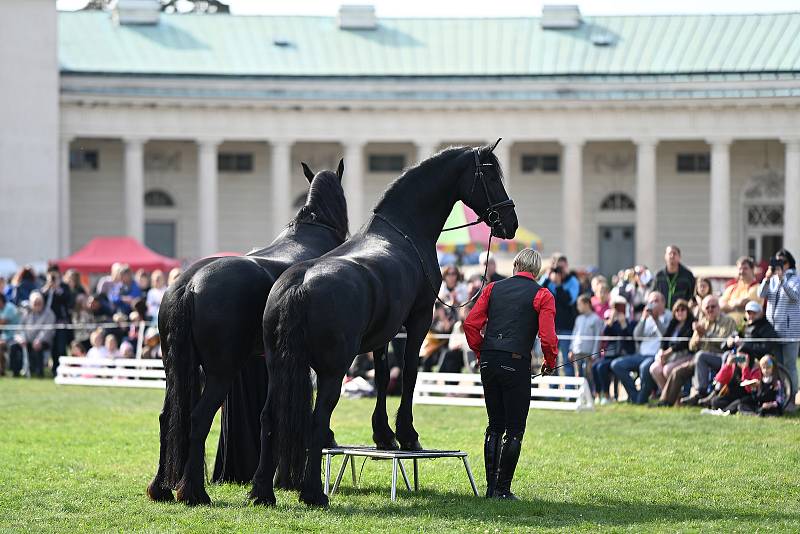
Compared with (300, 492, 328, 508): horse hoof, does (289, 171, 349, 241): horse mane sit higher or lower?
higher

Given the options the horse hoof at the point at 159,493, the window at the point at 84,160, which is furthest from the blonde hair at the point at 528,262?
the window at the point at 84,160

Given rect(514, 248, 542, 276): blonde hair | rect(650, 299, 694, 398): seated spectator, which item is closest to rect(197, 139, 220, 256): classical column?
rect(650, 299, 694, 398): seated spectator

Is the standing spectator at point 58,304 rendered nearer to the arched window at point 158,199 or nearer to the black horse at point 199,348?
the black horse at point 199,348

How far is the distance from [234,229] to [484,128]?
40.7 feet

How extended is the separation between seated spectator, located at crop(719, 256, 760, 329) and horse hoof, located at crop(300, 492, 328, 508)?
11819 millimetres

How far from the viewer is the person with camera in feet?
68.1

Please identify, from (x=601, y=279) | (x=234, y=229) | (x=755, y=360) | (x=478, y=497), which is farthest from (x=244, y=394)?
(x=234, y=229)

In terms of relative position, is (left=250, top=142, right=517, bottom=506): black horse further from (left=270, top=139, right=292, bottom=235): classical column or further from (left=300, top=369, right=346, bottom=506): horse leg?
(left=270, top=139, right=292, bottom=235): classical column

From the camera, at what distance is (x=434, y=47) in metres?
67.1

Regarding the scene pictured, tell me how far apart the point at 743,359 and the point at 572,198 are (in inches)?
1683

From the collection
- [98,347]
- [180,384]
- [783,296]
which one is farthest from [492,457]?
[98,347]

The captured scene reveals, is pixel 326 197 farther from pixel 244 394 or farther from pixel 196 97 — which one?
pixel 196 97

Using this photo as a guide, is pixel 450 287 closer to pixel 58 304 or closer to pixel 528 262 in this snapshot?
pixel 58 304

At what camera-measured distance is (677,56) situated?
64.6 meters
